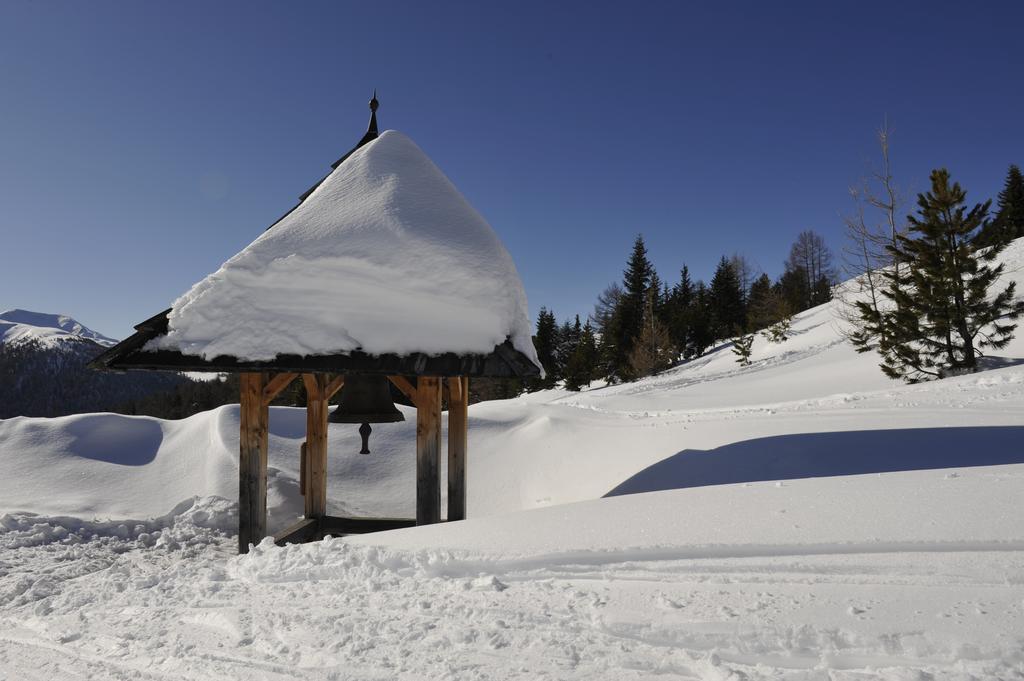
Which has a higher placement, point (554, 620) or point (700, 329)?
point (700, 329)

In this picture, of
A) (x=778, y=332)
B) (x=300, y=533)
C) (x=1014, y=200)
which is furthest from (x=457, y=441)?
(x=1014, y=200)

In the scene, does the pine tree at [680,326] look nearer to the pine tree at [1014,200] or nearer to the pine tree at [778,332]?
the pine tree at [778,332]

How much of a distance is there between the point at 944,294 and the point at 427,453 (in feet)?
49.5

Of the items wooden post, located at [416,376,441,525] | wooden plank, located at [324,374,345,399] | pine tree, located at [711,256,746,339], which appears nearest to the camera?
wooden post, located at [416,376,441,525]

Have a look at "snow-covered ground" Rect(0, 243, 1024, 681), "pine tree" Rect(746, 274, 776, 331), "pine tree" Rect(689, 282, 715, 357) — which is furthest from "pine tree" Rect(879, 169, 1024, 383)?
"pine tree" Rect(689, 282, 715, 357)

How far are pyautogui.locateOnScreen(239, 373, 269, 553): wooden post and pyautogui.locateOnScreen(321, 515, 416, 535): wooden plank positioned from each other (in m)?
1.95

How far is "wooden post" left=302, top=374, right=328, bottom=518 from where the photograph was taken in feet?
24.3

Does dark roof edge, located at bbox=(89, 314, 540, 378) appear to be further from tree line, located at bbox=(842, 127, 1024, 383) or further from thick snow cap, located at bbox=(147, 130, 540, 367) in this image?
tree line, located at bbox=(842, 127, 1024, 383)

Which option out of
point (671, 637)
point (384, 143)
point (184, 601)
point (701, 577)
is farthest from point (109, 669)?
point (384, 143)

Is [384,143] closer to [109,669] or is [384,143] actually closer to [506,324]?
[506,324]

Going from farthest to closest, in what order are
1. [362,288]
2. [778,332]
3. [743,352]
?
[778,332] → [743,352] → [362,288]

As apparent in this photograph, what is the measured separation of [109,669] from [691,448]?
6.05 meters

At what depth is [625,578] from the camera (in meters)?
3.16

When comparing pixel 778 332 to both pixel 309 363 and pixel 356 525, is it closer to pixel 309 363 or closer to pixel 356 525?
pixel 356 525
